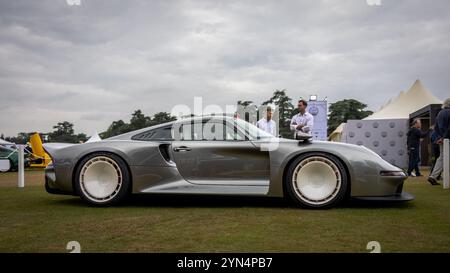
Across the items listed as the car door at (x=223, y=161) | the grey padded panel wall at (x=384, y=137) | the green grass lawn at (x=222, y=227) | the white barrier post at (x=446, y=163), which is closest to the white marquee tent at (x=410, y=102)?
the grey padded panel wall at (x=384, y=137)

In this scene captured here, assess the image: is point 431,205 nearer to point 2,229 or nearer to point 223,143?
point 223,143

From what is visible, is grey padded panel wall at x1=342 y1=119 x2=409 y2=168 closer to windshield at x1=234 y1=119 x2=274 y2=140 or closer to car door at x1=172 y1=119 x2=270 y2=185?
windshield at x1=234 y1=119 x2=274 y2=140

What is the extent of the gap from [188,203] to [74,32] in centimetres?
288

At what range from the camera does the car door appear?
5016mm

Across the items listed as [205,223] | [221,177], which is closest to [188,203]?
[221,177]

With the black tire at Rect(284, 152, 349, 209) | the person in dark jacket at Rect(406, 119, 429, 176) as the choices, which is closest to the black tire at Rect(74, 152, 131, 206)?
the black tire at Rect(284, 152, 349, 209)

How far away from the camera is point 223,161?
5074 mm

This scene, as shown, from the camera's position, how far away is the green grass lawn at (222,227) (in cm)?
316

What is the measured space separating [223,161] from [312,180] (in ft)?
3.44

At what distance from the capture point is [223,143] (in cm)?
514

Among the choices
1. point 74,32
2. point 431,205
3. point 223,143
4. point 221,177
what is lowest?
point 431,205

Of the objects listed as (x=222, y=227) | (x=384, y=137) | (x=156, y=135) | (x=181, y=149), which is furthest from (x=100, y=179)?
(x=384, y=137)

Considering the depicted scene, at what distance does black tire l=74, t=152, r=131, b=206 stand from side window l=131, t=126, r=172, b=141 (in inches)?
15.5

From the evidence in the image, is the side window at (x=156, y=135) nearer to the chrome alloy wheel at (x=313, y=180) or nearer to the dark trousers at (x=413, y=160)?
the chrome alloy wheel at (x=313, y=180)
